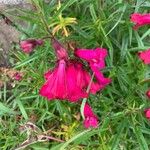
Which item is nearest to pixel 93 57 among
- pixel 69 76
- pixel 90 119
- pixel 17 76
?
pixel 69 76

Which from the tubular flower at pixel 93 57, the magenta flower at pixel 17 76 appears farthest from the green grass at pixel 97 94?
the tubular flower at pixel 93 57

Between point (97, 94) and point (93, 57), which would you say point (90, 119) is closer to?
point (97, 94)

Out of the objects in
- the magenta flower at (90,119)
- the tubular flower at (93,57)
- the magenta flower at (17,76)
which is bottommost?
the magenta flower at (90,119)

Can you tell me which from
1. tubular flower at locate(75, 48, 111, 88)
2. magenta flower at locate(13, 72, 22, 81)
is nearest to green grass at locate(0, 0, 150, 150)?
magenta flower at locate(13, 72, 22, 81)

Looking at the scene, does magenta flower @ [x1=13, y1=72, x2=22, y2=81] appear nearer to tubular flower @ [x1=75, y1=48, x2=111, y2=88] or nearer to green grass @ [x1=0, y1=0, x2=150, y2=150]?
green grass @ [x1=0, y1=0, x2=150, y2=150]

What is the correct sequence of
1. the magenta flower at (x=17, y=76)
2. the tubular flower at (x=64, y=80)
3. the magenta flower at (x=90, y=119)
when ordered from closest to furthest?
the tubular flower at (x=64, y=80) → the magenta flower at (x=90, y=119) → the magenta flower at (x=17, y=76)

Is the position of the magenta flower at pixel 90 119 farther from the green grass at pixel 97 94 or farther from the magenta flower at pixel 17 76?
the magenta flower at pixel 17 76

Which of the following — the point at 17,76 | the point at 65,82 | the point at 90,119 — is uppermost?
the point at 65,82

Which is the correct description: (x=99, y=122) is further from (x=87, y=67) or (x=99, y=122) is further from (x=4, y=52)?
(x=4, y=52)
